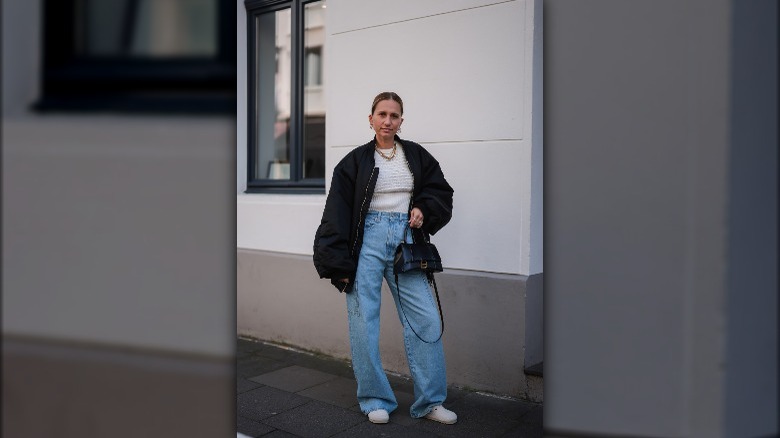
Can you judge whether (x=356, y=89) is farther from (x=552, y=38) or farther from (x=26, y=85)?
(x=26, y=85)

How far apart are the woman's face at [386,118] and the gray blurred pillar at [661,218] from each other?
0.81 metres

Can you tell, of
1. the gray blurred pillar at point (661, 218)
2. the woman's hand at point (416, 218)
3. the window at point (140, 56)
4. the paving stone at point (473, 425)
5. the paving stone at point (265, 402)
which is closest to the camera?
the gray blurred pillar at point (661, 218)

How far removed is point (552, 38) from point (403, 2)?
1.18 metres

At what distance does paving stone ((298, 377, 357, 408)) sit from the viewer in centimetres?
293

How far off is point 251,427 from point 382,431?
537mm

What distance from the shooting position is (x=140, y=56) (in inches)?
111

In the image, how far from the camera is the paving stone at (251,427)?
267 centimetres

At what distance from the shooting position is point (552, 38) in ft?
6.40

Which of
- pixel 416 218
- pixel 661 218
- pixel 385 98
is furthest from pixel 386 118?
pixel 661 218

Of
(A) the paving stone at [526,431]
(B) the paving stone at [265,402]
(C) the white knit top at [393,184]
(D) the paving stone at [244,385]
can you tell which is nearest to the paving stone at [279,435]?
(B) the paving stone at [265,402]

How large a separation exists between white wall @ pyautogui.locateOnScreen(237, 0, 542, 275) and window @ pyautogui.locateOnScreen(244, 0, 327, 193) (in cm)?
9

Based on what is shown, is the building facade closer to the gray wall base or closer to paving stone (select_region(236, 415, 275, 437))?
the gray wall base

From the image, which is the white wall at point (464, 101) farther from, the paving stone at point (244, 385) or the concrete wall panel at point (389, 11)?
the paving stone at point (244, 385)

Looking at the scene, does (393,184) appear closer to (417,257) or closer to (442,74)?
(417,257)
